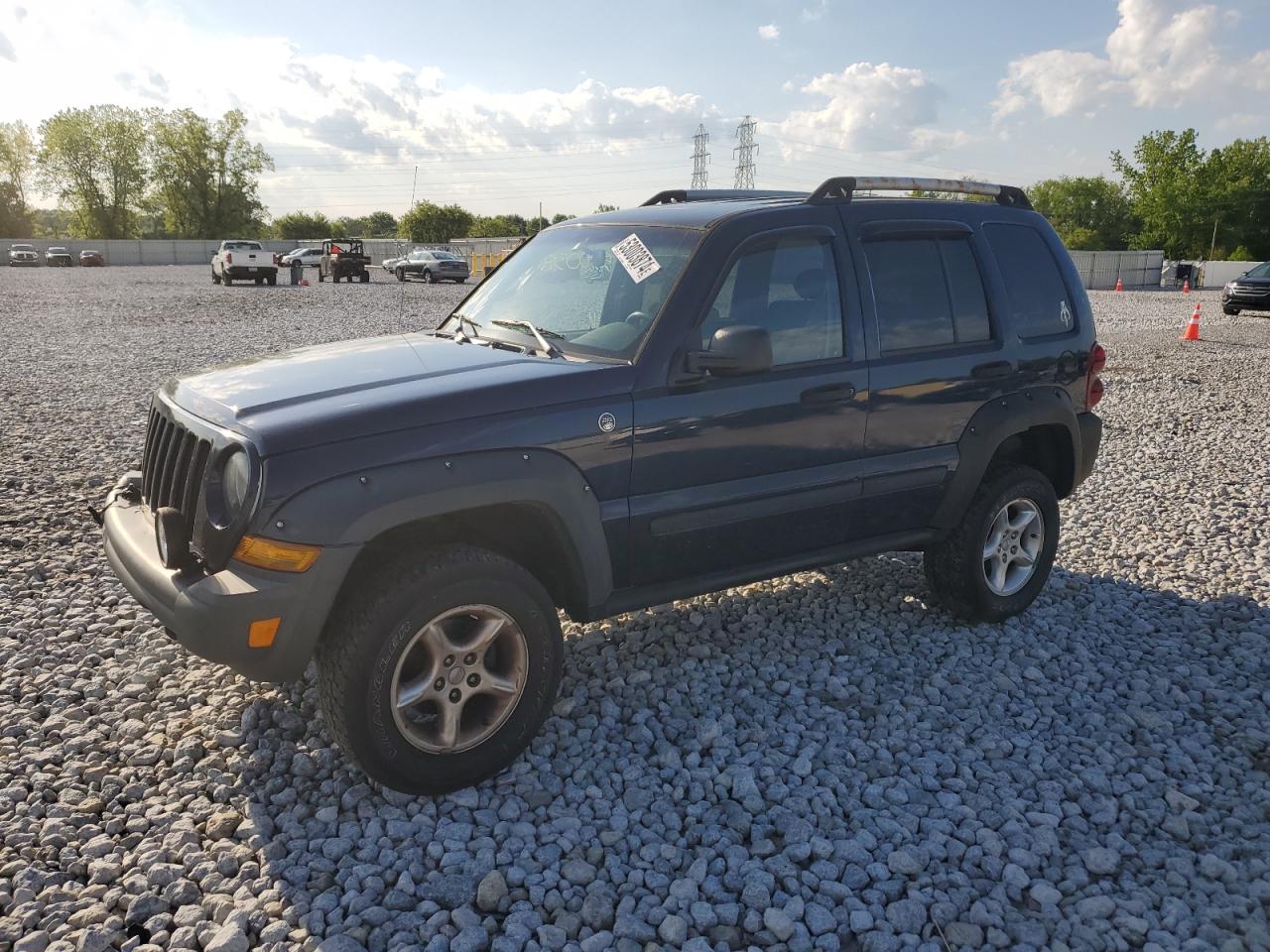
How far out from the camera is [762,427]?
150 inches

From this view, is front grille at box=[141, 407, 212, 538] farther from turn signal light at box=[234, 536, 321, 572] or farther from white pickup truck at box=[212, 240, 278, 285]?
white pickup truck at box=[212, 240, 278, 285]

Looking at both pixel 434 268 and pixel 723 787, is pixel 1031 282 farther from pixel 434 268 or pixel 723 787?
pixel 434 268

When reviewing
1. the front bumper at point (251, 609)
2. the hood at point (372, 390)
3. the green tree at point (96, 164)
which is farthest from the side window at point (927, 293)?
the green tree at point (96, 164)

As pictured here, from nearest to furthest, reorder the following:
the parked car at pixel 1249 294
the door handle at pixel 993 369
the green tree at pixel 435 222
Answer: the door handle at pixel 993 369 < the parked car at pixel 1249 294 < the green tree at pixel 435 222

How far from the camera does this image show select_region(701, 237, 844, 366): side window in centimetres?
384

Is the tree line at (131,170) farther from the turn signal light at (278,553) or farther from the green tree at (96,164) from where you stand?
the turn signal light at (278,553)

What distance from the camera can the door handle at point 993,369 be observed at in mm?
4492

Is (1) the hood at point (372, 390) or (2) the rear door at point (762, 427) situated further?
(2) the rear door at point (762, 427)

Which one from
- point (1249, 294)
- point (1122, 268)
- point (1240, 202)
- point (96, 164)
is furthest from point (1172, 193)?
point (96, 164)

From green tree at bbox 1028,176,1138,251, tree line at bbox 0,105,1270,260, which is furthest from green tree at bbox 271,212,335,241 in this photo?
green tree at bbox 1028,176,1138,251

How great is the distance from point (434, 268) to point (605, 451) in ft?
119

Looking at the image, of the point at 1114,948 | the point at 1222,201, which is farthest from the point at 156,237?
the point at 1114,948

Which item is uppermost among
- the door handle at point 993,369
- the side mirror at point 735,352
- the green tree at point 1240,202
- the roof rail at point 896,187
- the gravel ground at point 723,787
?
the green tree at point 1240,202

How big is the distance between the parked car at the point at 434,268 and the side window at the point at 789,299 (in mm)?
35466
